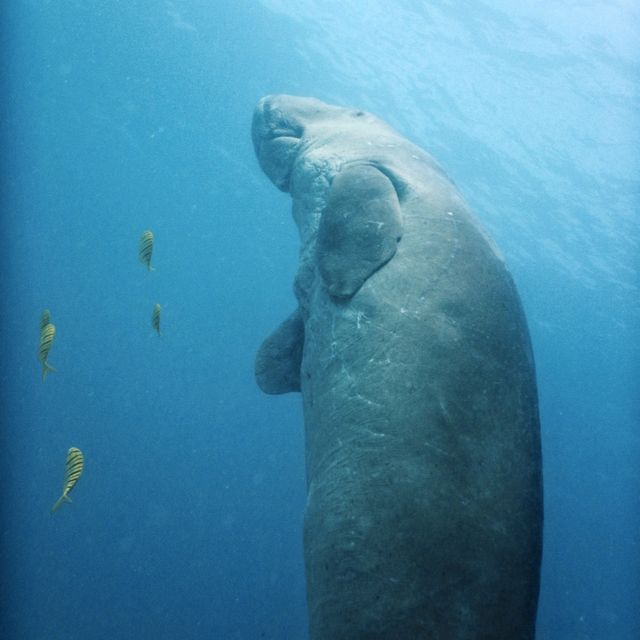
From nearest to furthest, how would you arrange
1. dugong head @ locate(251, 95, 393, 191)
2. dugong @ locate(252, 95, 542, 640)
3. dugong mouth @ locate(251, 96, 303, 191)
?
1. dugong @ locate(252, 95, 542, 640)
2. dugong head @ locate(251, 95, 393, 191)
3. dugong mouth @ locate(251, 96, 303, 191)

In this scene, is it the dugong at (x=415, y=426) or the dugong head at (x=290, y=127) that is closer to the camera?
the dugong at (x=415, y=426)

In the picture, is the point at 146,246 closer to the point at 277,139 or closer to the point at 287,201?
the point at 277,139

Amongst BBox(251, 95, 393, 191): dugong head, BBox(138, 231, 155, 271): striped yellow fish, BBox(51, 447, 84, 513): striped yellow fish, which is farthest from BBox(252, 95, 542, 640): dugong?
BBox(138, 231, 155, 271): striped yellow fish

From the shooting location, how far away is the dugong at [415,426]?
3.37 metres

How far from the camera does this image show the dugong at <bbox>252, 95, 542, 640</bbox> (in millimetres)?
3371

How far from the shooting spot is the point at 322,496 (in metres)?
3.97

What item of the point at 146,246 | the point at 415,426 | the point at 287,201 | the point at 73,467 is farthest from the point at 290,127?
the point at 287,201

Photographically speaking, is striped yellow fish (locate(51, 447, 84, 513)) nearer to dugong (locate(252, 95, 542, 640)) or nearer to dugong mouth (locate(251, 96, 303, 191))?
dugong (locate(252, 95, 542, 640))

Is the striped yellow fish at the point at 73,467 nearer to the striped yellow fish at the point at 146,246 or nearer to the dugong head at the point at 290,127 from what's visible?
the striped yellow fish at the point at 146,246

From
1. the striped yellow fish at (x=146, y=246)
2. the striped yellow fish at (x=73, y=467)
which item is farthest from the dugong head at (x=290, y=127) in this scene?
the striped yellow fish at (x=73, y=467)

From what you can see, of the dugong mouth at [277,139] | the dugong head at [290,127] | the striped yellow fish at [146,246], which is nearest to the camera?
the dugong head at [290,127]

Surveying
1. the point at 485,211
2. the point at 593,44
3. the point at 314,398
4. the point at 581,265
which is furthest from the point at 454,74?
the point at 314,398

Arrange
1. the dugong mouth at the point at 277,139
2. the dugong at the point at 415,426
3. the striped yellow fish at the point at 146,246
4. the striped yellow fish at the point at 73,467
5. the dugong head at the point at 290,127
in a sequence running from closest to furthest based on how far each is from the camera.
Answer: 1. the dugong at the point at 415,426
2. the striped yellow fish at the point at 73,467
3. the dugong head at the point at 290,127
4. the dugong mouth at the point at 277,139
5. the striped yellow fish at the point at 146,246

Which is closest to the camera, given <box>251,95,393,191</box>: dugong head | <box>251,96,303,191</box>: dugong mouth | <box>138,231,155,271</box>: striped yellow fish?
<box>251,95,393,191</box>: dugong head
